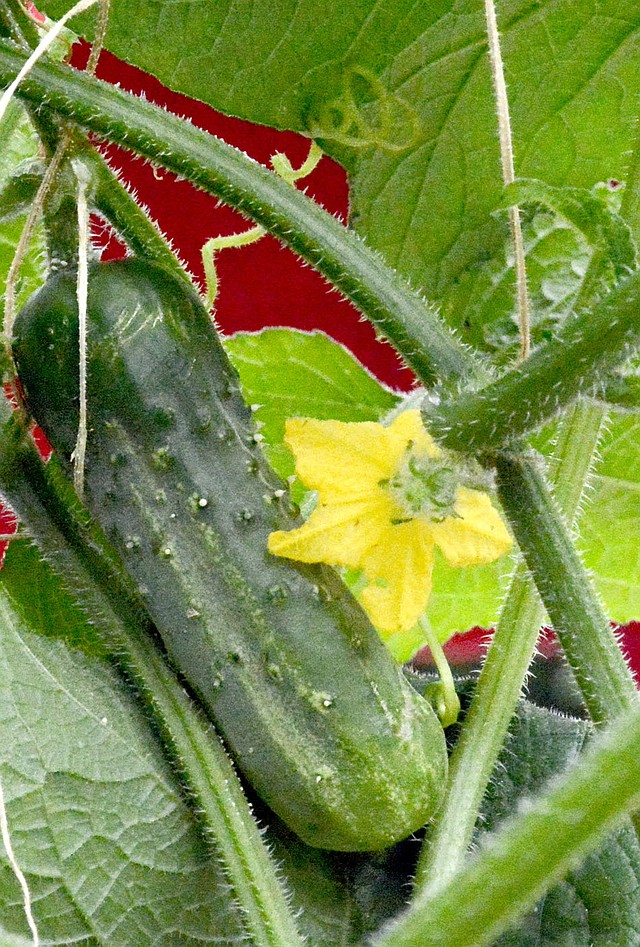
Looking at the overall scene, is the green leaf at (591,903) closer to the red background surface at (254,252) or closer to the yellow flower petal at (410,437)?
the yellow flower petal at (410,437)

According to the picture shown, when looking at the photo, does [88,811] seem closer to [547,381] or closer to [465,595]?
[547,381]

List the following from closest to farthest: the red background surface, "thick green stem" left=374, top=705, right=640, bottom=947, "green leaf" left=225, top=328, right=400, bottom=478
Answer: "thick green stem" left=374, top=705, right=640, bottom=947 → "green leaf" left=225, top=328, right=400, bottom=478 → the red background surface

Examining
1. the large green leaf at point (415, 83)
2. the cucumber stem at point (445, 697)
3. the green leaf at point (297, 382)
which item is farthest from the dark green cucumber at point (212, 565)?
the green leaf at point (297, 382)

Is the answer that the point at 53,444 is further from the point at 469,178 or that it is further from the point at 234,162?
the point at 469,178

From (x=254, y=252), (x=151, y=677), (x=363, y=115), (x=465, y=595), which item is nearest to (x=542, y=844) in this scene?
(x=151, y=677)

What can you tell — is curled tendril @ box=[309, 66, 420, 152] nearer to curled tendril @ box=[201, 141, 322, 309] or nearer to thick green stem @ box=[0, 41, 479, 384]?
curled tendril @ box=[201, 141, 322, 309]

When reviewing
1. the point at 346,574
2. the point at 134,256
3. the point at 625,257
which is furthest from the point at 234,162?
the point at 346,574

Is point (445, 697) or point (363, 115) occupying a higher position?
point (363, 115)

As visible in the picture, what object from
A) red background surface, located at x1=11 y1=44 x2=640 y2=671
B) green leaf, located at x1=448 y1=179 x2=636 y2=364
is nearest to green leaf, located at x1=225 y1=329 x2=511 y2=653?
green leaf, located at x1=448 y1=179 x2=636 y2=364
